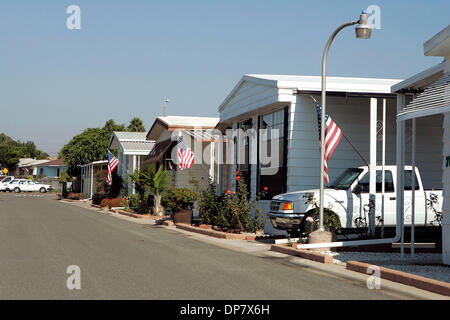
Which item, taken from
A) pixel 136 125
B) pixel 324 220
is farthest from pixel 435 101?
pixel 136 125

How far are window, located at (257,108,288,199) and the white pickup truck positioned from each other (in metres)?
3.35

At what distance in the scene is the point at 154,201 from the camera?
92.3 feet

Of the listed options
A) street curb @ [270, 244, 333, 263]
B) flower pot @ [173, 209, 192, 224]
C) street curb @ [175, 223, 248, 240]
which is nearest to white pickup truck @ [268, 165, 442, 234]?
street curb @ [270, 244, 333, 263]

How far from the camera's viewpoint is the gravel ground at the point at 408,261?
9.91 m

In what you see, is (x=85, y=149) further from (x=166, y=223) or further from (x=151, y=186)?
(x=166, y=223)

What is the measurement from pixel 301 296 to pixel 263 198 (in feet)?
38.9

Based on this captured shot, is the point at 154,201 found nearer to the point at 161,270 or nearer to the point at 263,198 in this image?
the point at 263,198

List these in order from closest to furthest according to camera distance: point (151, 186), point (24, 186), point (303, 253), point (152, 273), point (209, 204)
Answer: point (152, 273) < point (303, 253) < point (209, 204) < point (151, 186) < point (24, 186)

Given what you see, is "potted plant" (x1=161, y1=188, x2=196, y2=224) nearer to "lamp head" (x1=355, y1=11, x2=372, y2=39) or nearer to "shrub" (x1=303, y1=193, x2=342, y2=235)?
"shrub" (x1=303, y1=193, x2=342, y2=235)

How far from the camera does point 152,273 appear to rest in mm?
9391

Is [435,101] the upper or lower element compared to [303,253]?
upper

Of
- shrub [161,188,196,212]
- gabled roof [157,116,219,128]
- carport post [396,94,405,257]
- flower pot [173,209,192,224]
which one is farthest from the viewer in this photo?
gabled roof [157,116,219,128]

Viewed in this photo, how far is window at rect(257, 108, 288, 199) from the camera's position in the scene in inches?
702

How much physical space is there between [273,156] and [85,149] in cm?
4333
